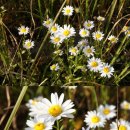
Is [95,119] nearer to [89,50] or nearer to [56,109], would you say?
[56,109]

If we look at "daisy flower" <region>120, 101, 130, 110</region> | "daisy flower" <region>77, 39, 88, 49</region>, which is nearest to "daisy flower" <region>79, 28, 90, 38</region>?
"daisy flower" <region>77, 39, 88, 49</region>

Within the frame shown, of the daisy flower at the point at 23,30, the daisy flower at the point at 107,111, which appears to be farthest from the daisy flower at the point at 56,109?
the daisy flower at the point at 23,30

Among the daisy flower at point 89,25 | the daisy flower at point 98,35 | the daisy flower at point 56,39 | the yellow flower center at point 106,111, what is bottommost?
the yellow flower center at point 106,111

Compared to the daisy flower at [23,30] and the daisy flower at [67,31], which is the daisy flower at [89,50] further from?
the daisy flower at [23,30]

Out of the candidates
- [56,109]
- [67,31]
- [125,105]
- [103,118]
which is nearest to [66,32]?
[67,31]

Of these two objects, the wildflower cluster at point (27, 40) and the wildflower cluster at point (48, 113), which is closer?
the wildflower cluster at point (48, 113)

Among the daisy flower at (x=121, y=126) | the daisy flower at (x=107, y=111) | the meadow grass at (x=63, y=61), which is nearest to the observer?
the daisy flower at (x=121, y=126)

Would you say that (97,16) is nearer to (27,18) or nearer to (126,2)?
(126,2)
